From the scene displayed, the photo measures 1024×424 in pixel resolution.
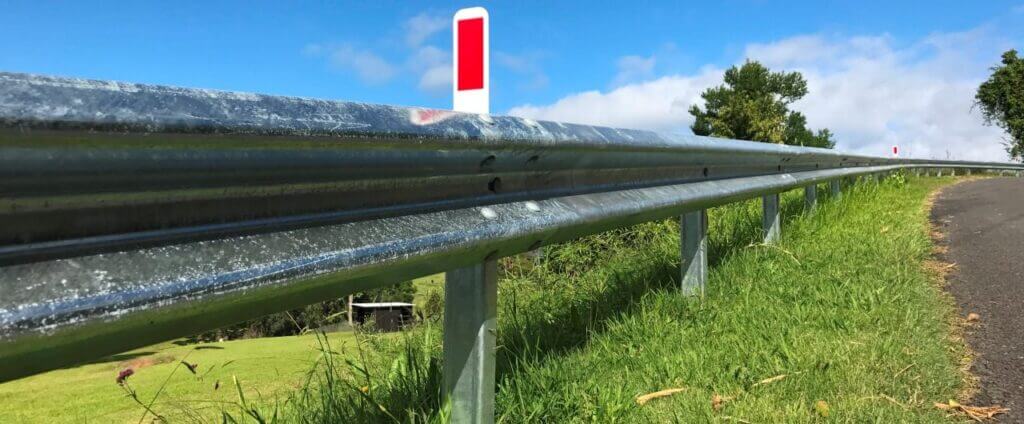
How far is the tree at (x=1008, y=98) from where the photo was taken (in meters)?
52.6

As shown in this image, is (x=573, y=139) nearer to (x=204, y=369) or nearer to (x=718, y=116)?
(x=204, y=369)

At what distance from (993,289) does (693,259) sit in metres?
1.93

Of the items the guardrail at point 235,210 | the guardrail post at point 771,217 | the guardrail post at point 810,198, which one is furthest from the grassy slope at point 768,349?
the guardrail post at point 810,198

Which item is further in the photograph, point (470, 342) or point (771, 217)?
point (771, 217)

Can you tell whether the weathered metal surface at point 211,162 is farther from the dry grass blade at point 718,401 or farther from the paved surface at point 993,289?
the paved surface at point 993,289

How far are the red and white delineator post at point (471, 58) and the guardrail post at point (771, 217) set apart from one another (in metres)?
2.27

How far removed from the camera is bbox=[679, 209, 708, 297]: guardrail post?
14.0 ft

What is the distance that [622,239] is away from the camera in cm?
722

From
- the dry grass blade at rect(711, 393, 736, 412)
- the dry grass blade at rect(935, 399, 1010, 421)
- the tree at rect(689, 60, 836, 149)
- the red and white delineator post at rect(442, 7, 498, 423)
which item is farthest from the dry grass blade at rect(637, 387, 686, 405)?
the tree at rect(689, 60, 836, 149)

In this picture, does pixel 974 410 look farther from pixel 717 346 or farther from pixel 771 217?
pixel 771 217

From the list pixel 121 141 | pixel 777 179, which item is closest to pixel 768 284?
pixel 777 179

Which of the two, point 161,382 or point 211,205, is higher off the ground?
point 211,205

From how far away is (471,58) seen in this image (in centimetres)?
556

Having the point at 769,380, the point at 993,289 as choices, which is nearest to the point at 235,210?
the point at 769,380
